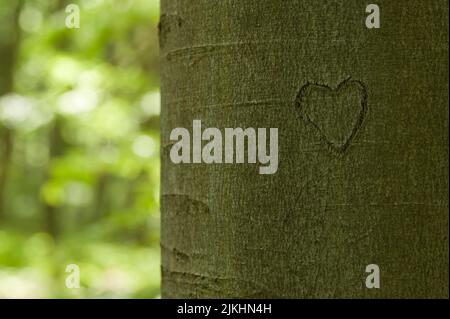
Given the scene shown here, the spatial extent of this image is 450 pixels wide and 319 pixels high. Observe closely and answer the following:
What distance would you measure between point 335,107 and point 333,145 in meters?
0.05

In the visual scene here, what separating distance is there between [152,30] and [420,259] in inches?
150

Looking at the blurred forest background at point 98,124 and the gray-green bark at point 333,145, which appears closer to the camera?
the gray-green bark at point 333,145

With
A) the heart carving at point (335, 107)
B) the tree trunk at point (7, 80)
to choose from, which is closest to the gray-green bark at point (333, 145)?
the heart carving at point (335, 107)

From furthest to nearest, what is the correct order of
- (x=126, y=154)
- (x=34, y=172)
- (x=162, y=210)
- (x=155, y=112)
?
(x=34, y=172), (x=155, y=112), (x=126, y=154), (x=162, y=210)

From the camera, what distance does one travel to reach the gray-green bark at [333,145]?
0.78 meters

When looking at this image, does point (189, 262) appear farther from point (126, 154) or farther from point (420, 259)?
point (126, 154)

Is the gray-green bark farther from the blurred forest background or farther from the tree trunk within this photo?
the tree trunk

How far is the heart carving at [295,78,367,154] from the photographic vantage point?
0.78m

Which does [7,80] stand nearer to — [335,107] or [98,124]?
[98,124]

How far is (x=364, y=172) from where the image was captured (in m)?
0.78

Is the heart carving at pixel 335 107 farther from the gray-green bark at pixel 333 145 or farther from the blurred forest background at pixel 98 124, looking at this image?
the blurred forest background at pixel 98 124

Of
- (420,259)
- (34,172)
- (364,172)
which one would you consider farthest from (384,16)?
(34,172)

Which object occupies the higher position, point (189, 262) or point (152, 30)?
point (152, 30)

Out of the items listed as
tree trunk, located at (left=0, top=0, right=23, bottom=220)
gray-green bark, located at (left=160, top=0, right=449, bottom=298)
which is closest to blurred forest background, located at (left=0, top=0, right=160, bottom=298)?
gray-green bark, located at (left=160, top=0, right=449, bottom=298)
